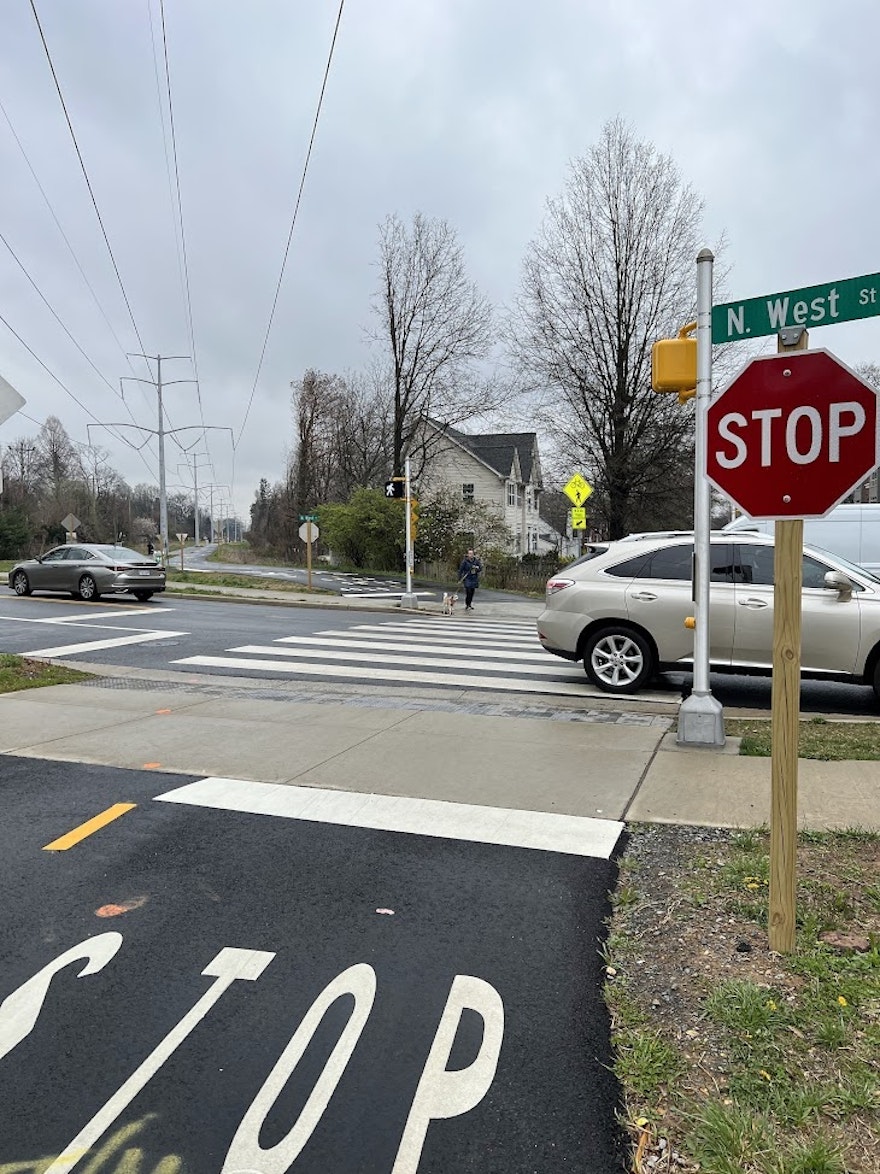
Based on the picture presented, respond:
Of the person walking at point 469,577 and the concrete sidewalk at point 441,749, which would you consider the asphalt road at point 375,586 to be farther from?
the concrete sidewalk at point 441,749

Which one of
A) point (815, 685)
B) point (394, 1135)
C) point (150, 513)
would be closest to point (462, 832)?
point (394, 1135)

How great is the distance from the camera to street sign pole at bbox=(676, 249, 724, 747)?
611cm

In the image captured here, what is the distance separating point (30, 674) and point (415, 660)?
484cm

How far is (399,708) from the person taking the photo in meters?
8.23

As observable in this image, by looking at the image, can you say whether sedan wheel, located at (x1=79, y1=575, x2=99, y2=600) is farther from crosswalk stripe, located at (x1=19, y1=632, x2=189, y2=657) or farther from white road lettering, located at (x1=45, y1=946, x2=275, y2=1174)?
white road lettering, located at (x1=45, y1=946, x2=275, y2=1174)

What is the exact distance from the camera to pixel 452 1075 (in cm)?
260

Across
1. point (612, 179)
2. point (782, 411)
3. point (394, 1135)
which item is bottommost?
point (394, 1135)

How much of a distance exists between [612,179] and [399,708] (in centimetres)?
2774

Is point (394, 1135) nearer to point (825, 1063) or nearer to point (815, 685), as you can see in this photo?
point (825, 1063)

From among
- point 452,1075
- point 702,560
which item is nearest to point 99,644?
point 702,560

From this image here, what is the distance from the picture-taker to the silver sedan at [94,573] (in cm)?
2055

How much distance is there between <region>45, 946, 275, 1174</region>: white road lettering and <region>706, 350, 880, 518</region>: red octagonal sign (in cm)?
263

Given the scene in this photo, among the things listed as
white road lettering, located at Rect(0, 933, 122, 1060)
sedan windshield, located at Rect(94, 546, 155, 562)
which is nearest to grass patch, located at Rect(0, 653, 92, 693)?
white road lettering, located at Rect(0, 933, 122, 1060)

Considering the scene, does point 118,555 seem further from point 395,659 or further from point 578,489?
point 395,659
